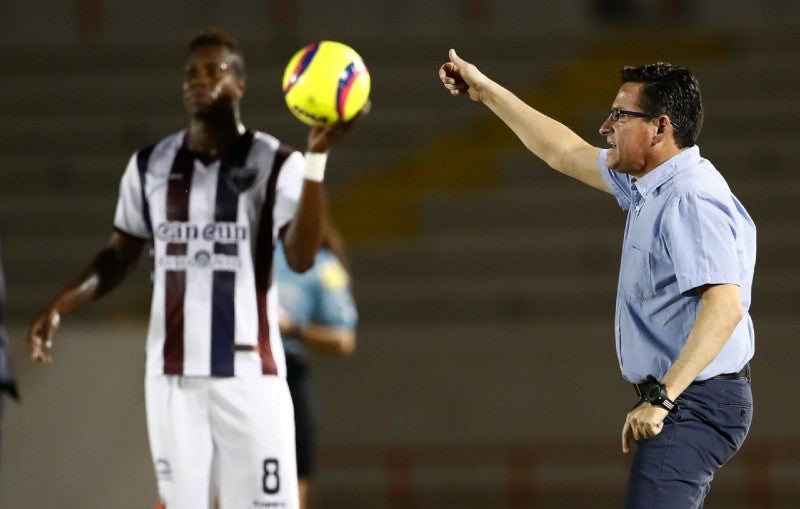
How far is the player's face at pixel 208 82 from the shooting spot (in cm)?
430

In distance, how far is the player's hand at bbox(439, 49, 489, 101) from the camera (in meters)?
4.29

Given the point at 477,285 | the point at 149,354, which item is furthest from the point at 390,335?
the point at 149,354

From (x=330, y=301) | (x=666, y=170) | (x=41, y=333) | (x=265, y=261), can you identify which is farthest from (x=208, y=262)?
(x=330, y=301)

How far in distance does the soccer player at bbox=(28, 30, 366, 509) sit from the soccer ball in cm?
6

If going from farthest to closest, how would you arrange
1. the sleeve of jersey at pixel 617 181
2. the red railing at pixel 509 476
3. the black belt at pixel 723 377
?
the red railing at pixel 509 476 → the sleeve of jersey at pixel 617 181 → the black belt at pixel 723 377

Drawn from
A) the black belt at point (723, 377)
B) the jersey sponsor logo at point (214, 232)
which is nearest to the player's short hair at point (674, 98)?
the black belt at point (723, 377)

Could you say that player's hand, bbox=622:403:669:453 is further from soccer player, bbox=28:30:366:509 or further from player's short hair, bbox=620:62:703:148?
soccer player, bbox=28:30:366:509

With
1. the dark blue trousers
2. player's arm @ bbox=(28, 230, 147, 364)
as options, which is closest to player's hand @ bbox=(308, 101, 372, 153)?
player's arm @ bbox=(28, 230, 147, 364)

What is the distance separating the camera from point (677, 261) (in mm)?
3498

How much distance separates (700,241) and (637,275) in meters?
0.25

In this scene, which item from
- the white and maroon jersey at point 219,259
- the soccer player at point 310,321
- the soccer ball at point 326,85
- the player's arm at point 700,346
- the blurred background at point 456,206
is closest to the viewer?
the player's arm at point 700,346

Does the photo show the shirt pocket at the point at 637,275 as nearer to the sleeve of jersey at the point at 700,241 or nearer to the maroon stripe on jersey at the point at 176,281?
the sleeve of jersey at the point at 700,241

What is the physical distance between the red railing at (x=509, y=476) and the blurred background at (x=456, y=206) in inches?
0.9

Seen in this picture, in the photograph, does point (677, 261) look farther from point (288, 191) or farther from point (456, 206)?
point (456, 206)
